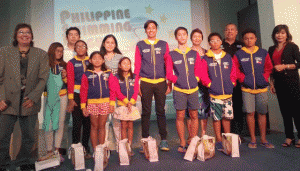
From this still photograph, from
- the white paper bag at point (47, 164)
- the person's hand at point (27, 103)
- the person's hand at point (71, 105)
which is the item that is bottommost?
the white paper bag at point (47, 164)

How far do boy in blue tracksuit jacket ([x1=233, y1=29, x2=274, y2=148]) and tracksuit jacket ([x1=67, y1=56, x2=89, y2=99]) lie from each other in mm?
1880

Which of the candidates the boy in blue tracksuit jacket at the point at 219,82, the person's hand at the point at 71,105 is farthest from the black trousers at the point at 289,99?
the person's hand at the point at 71,105

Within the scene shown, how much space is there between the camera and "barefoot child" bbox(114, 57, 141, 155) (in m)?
2.22

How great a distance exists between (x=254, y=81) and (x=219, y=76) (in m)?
0.41

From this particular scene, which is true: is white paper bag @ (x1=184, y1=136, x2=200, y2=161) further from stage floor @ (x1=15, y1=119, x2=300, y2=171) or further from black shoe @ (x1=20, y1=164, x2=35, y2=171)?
black shoe @ (x1=20, y1=164, x2=35, y2=171)

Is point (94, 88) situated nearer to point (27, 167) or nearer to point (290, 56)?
point (27, 167)

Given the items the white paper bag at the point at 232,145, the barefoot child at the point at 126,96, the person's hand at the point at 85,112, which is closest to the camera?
the white paper bag at the point at 232,145

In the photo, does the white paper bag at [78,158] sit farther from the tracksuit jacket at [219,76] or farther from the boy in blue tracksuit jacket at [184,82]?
the tracksuit jacket at [219,76]

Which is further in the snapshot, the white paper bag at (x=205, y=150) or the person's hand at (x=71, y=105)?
the person's hand at (x=71, y=105)

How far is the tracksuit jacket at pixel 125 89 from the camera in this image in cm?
223

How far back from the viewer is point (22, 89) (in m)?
1.89

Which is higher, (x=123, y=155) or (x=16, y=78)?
(x=16, y=78)

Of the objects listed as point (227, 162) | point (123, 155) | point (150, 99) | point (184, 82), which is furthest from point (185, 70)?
point (123, 155)

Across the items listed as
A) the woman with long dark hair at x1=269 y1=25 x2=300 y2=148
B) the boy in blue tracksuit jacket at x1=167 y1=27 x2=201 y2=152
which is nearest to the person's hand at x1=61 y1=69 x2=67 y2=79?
the boy in blue tracksuit jacket at x1=167 y1=27 x2=201 y2=152
